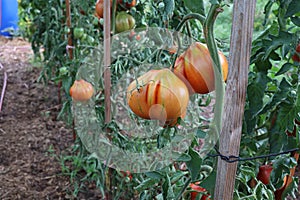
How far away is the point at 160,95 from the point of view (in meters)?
0.70

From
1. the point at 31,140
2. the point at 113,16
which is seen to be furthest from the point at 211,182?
the point at 31,140

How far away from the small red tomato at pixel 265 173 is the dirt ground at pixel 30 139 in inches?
44.1

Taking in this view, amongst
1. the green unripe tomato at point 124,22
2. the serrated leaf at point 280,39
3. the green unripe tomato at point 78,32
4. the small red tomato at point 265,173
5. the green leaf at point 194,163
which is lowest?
the small red tomato at point 265,173

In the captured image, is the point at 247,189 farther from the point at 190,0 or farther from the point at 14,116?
the point at 14,116

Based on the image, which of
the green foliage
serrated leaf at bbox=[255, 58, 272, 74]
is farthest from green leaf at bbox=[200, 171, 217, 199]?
serrated leaf at bbox=[255, 58, 272, 74]

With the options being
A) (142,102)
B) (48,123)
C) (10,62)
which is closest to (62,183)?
(48,123)

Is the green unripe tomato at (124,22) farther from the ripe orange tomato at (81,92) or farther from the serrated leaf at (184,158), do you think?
the serrated leaf at (184,158)

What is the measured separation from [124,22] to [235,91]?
718mm

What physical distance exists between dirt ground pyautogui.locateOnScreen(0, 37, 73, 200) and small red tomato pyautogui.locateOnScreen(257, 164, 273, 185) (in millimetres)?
1121

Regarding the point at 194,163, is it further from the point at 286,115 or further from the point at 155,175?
the point at 286,115

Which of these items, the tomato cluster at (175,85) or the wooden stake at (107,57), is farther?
the wooden stake at (107,57)

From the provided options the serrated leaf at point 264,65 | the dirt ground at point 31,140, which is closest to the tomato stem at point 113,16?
the serrated leaf at point 264,65

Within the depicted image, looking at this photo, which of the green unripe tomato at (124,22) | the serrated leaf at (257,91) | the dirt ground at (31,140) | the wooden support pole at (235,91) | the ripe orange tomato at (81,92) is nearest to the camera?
the wooden support pole at (235,91)

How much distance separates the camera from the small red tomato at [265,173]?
1140 mm
